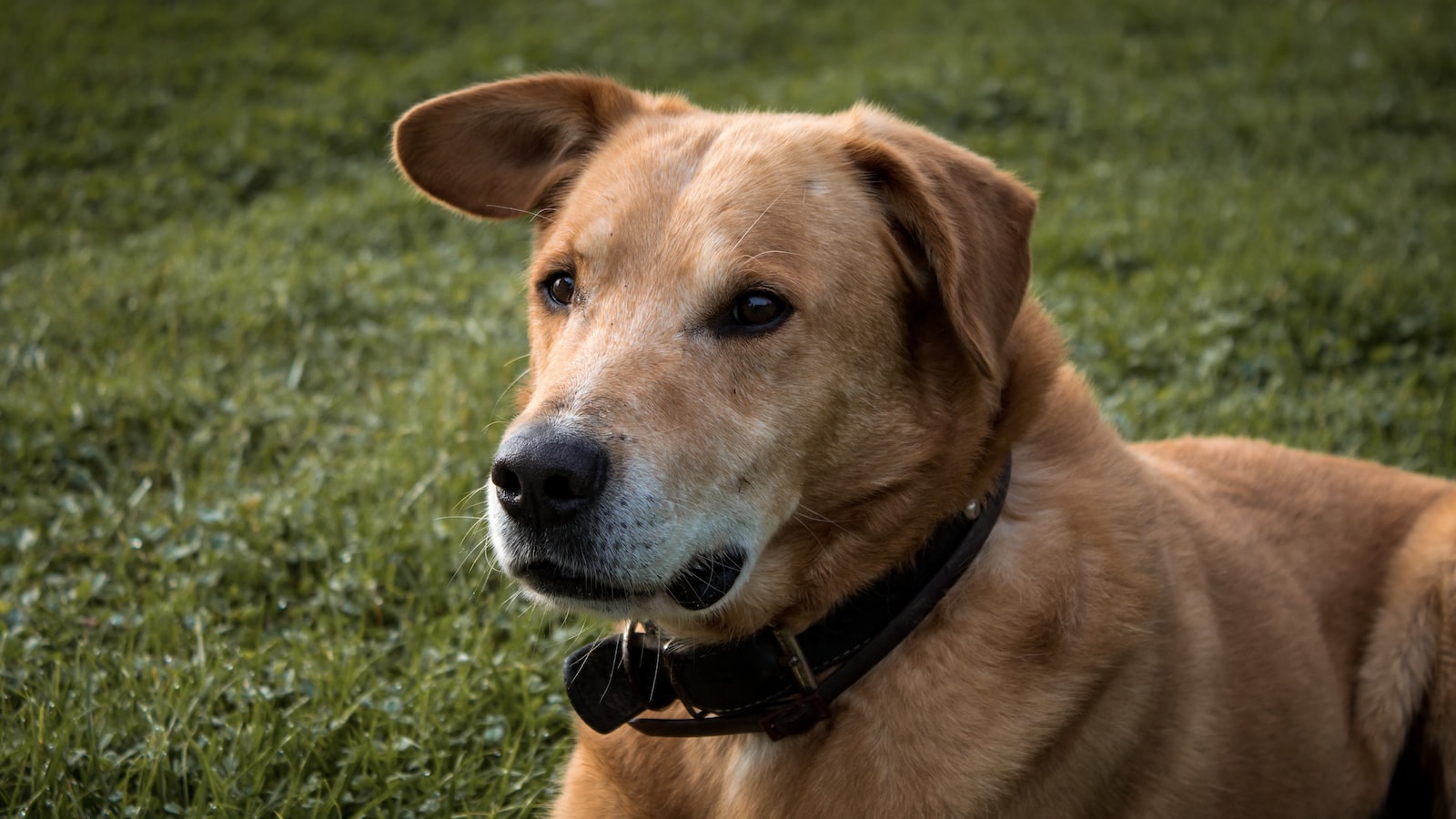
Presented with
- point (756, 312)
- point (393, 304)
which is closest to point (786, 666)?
point (756, 312)

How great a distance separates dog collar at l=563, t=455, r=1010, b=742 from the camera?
259cm

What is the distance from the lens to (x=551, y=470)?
2.30 meters

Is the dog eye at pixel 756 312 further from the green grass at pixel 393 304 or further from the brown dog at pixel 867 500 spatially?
the green grass at pixel 393 304

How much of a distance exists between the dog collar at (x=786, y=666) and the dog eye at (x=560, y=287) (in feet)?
2.93

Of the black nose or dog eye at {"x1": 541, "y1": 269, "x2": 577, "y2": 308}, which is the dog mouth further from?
dog eye at {"x1": 541, "y1": 269, "x2": 577, "y2": 308}

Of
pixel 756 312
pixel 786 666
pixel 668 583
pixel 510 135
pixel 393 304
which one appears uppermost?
pixel 510 135

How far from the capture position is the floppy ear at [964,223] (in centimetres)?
257

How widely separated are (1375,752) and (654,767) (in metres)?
2.13

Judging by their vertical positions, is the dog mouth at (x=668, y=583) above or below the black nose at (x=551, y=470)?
below

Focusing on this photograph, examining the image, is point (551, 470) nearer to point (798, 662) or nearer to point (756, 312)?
point (756, 312)

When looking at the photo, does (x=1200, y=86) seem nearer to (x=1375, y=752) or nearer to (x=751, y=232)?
(x=1375, y=752)

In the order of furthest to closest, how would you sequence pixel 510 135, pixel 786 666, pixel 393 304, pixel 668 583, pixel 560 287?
pixel 393 304, pixel 510 135, pixel 560 287, pixel 786 666, pixel 668 583

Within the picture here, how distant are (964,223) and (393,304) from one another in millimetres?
A: 4464

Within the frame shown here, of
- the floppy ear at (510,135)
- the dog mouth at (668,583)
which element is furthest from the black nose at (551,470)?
the floppy ear at (510,135)
